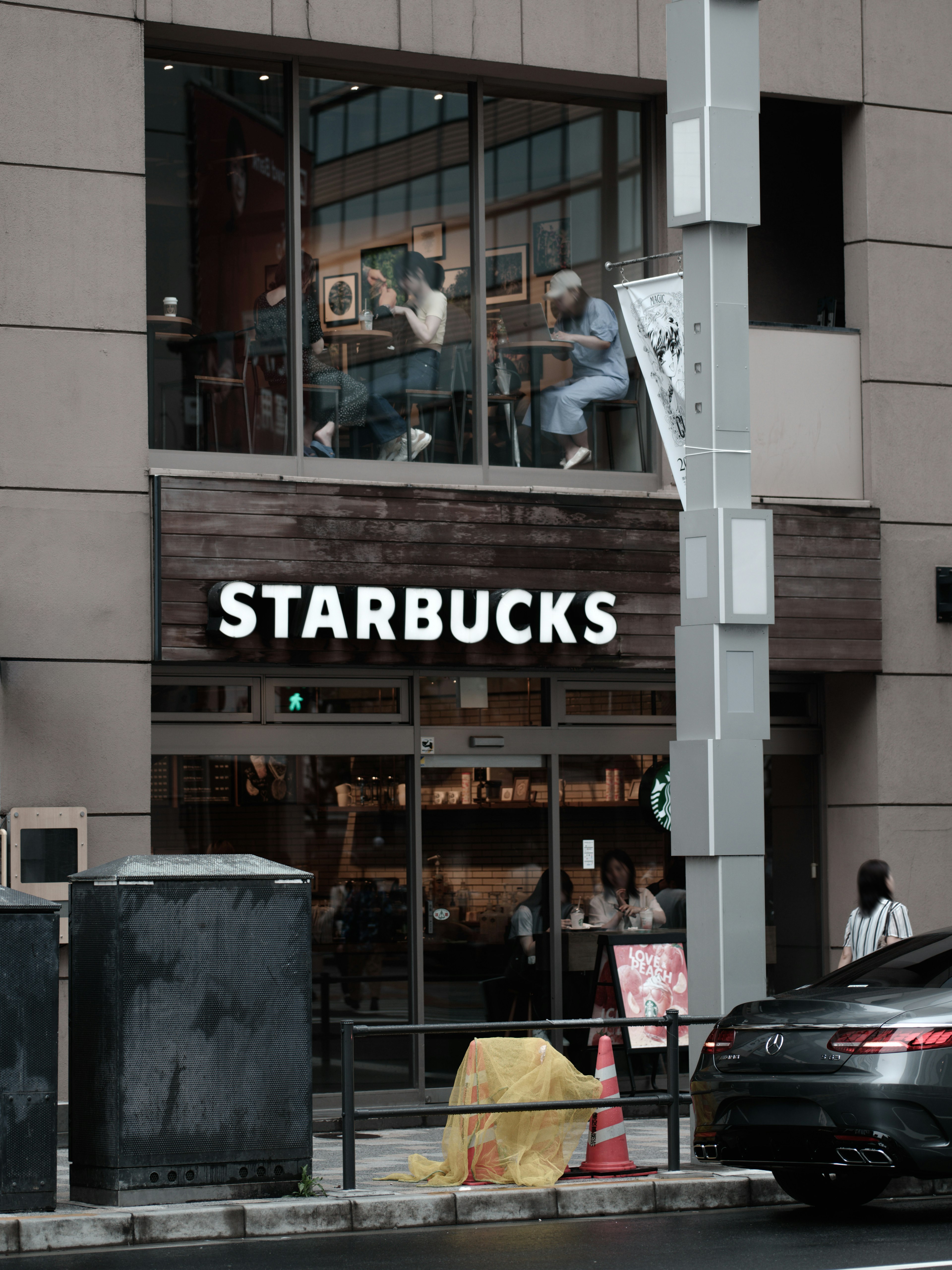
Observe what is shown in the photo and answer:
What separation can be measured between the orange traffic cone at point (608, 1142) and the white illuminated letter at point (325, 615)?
13.1 ft

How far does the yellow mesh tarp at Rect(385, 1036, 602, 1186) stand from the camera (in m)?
9.79

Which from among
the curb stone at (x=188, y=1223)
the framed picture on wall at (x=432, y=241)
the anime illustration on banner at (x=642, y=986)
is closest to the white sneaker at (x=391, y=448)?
the framed picture on wall at (x=432, y=241)

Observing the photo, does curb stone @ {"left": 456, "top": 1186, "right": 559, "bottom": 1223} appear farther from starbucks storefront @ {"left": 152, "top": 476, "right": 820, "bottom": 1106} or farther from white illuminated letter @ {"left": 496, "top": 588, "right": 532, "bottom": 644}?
white illuminated letter @ {"left": 496, "top": 588, "right": 532, "bottom": 644}

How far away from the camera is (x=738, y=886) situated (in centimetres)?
1036

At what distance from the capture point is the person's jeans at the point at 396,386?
13.8 meters

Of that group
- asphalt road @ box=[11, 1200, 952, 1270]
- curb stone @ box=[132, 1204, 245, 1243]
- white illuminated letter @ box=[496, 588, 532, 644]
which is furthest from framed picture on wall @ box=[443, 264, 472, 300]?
curb stone @ box=[132, 1204, 245, 1243]

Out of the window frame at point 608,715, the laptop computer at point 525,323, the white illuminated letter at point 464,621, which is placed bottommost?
the window frame at point 608,715

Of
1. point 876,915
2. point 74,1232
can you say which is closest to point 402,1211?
point 74,1232

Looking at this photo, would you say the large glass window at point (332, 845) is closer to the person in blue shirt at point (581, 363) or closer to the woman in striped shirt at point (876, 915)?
the person in blue shirt at point (581, 363)

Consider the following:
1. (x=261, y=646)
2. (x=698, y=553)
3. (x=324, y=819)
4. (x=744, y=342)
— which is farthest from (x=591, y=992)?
(x=744, y=342)

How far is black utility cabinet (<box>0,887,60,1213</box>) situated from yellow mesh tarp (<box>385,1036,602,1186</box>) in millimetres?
2057

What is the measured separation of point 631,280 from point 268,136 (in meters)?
2.88

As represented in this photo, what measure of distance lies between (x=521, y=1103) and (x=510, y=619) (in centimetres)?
458

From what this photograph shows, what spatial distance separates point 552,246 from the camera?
14.4m
